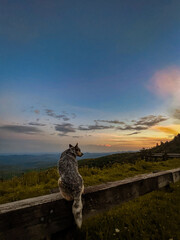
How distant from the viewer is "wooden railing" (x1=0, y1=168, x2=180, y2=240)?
1882mm

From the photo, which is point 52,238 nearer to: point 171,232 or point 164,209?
point 171,232

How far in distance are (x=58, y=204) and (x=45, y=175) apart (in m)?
6.68

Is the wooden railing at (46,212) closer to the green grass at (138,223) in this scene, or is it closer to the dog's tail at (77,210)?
the dog's tail at (77,210)

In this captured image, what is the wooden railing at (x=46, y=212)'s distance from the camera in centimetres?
188

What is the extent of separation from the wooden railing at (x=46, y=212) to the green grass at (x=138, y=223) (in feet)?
1.80

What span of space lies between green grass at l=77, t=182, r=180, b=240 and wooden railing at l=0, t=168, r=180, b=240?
21.7 inches

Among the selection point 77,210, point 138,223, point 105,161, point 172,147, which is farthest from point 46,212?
point 172,147

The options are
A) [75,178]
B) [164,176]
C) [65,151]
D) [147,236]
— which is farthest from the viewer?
[164,176]

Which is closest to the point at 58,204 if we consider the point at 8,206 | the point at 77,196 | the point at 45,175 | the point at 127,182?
the point at 77,196

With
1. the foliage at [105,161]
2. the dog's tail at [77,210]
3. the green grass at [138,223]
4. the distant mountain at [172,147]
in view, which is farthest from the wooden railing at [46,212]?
the distant mountain at [172,147]

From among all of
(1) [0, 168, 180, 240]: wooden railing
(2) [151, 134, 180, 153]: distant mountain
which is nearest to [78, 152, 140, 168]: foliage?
(2) [151, 134, 180, 153]: distant mountain

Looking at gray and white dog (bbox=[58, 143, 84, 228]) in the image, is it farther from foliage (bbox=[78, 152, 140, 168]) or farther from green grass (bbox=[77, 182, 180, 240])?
foliage (bbox=[78, 152, 140, 168])

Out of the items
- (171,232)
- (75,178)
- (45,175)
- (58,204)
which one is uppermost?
(75,178)

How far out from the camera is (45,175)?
8312mm
